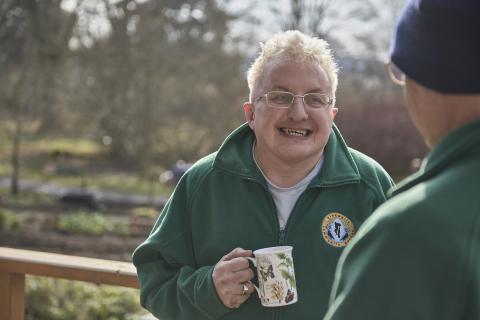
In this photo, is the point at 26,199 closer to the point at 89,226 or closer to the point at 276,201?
the point at 89,226

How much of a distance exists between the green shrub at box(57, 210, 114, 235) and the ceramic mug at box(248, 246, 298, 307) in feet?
27.2

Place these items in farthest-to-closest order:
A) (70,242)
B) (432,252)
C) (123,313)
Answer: (70,242), (123,313), (432,252)

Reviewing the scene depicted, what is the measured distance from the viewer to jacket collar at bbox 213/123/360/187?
2.13 m

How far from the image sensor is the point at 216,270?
198 centimetres

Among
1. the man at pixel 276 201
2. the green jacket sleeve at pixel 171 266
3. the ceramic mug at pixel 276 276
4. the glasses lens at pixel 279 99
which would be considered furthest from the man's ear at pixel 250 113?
the ceramic mug at pixel 276 276

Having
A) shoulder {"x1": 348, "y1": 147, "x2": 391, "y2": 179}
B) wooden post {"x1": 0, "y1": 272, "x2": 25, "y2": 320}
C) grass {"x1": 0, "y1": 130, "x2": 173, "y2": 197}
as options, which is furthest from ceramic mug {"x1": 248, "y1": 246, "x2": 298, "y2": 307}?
grass {"x1": 0, "y1": 130, "x2": 173, "y2": 197}

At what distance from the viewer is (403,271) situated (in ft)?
3.15

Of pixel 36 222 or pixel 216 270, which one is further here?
pixel 36 222

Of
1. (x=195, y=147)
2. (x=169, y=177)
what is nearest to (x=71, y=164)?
(x=195, y=147)

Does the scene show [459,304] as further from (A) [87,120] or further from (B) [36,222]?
(A) [87,120]

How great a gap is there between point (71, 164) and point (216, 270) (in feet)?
58.4

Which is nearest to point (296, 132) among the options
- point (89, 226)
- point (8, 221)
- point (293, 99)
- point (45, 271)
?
point (293, 99)

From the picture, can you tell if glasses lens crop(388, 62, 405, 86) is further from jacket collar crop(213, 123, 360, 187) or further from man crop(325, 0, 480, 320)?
jacket collar crop(213, 123, 360, 187)

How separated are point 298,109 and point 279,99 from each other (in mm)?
75
